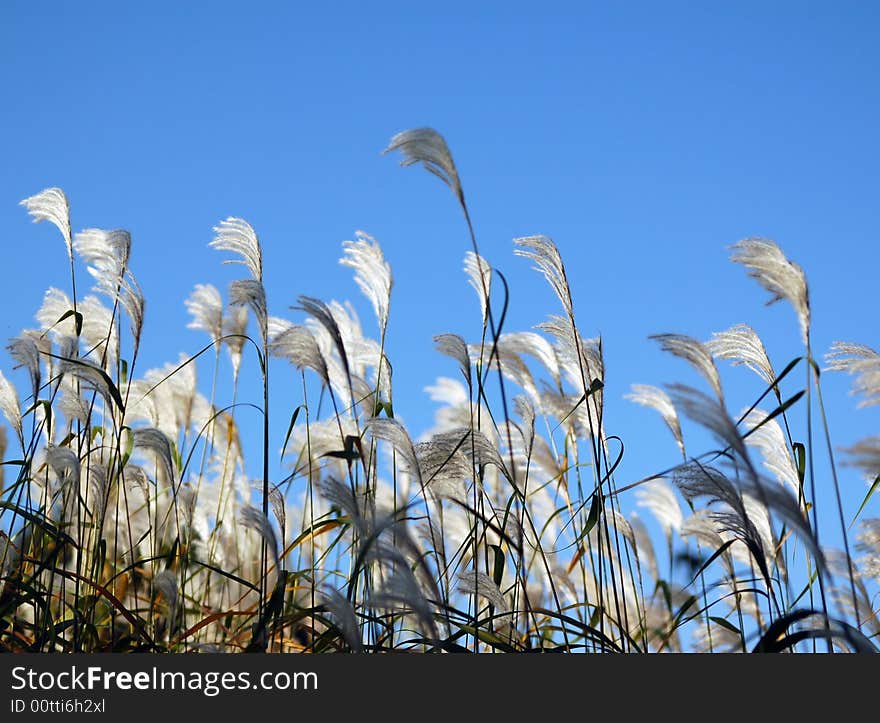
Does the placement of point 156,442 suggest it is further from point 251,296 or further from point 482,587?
point 482,587

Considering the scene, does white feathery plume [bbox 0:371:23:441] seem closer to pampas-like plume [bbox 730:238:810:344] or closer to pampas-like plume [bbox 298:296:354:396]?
pampas-like plume [bbox 298:296:354:396]

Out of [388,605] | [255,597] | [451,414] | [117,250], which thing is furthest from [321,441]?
[255,597]

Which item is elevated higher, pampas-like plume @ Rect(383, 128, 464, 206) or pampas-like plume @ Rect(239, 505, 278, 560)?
pampas-like plume @ Rect(383, 128, 464, 206)

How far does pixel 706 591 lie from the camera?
2979mm

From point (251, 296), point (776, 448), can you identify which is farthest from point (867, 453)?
point (251, 296)

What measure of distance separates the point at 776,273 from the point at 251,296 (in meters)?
1.45

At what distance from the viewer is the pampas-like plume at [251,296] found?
2932 mm

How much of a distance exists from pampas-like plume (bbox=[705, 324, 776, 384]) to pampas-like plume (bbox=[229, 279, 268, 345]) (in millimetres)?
1320

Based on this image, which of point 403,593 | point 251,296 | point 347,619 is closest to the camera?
point 403,593

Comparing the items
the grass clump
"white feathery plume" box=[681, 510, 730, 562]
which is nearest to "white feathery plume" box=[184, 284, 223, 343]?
the grass clump

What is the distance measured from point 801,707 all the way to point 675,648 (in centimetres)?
140

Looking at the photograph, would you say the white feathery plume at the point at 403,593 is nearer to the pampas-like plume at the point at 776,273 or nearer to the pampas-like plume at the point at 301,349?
the pampas-like plume at the point at 301,349

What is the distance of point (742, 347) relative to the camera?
3.08m

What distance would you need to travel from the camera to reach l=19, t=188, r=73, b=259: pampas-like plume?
3.52 m
